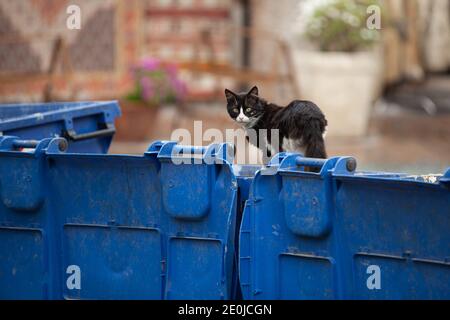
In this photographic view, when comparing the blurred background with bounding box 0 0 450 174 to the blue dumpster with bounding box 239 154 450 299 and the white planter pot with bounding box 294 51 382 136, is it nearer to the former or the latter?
the white planter pot with bounding box 294 51 382 136

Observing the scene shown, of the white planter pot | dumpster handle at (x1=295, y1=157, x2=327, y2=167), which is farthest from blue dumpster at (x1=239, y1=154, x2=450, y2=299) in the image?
the white planter pot

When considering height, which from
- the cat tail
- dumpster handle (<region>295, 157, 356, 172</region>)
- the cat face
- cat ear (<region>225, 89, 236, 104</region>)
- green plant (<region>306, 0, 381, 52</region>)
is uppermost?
green plant (<region>306, 0, 381, 52</region>)

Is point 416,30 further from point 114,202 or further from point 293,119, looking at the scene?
point 114,202

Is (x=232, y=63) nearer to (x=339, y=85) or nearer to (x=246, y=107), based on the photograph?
(x=339, y=85)

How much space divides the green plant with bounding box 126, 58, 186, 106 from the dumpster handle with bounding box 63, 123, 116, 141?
7959 millimetres

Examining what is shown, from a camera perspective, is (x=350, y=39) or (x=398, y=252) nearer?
(x=398, y=252)

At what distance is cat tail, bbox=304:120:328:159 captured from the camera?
22.0ft

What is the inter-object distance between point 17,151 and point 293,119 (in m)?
1.85

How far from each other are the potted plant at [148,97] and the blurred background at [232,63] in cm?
2

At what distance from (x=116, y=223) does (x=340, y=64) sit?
9.99 meters

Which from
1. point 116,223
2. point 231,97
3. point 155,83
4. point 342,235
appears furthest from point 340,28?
point 342,235

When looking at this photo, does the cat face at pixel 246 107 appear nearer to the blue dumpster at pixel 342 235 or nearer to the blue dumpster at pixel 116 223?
the blue dumpster at pixel 116 223

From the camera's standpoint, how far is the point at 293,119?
6.77 meters

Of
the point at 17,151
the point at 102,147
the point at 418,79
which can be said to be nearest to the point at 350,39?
the point at 418,79
